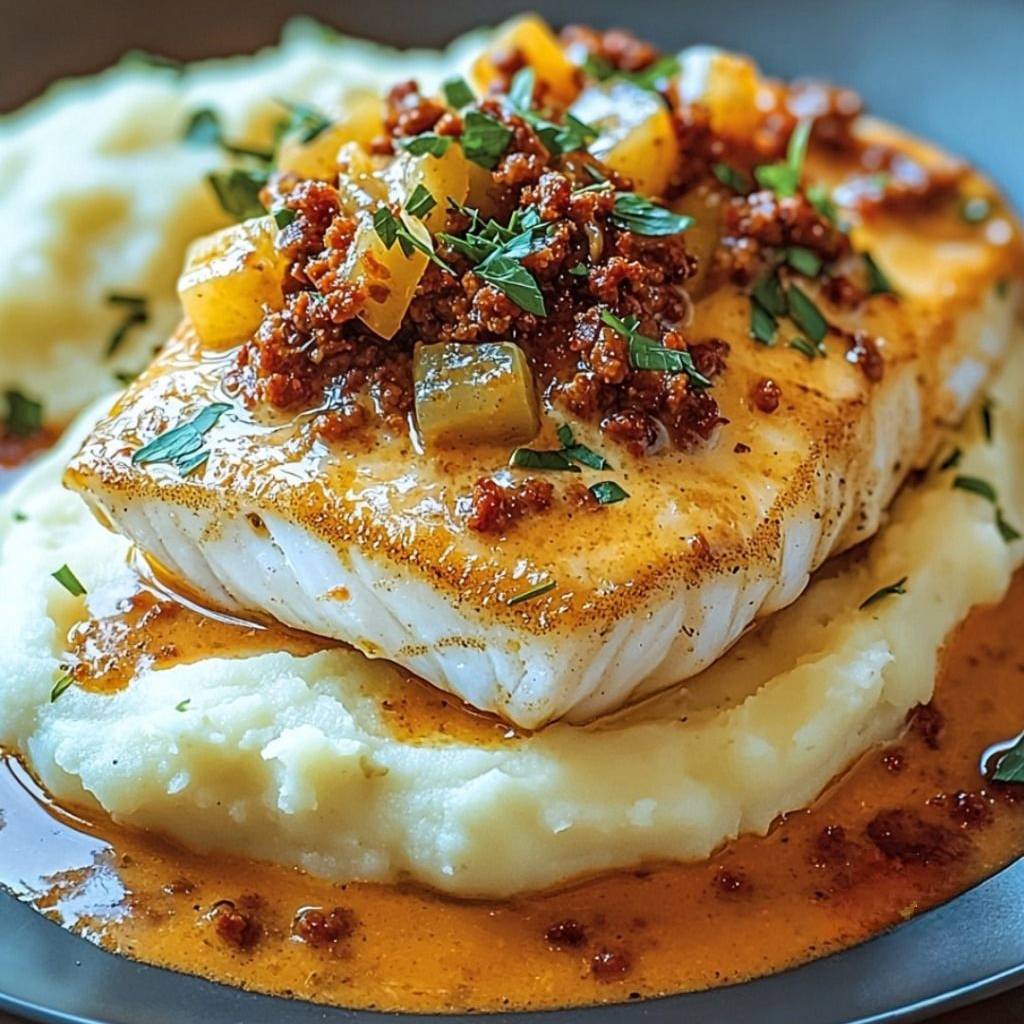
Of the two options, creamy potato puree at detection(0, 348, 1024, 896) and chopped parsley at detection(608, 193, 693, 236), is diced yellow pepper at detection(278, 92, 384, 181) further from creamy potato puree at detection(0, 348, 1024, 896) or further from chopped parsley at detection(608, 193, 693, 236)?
creamy potato puree at detection(0, 348, 1024, 896)

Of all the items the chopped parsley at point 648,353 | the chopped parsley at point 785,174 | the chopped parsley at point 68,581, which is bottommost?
the chopped parsley at point 68,581

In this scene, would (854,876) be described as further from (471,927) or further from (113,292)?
(113,292)

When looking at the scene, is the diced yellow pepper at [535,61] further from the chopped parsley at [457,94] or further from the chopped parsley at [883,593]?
the chopped parsley at [883,593]

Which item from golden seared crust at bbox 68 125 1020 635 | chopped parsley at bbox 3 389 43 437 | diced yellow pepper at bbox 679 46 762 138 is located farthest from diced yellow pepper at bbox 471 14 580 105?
chopped parsley at bbox 3 389 43 437

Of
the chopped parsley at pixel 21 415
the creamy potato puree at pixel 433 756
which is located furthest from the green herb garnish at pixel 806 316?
the chopped parsley at pixel 21 415

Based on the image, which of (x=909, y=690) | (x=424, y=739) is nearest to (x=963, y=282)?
(x=909, y=690)

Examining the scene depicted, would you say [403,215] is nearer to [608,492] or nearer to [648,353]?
[648,353]
